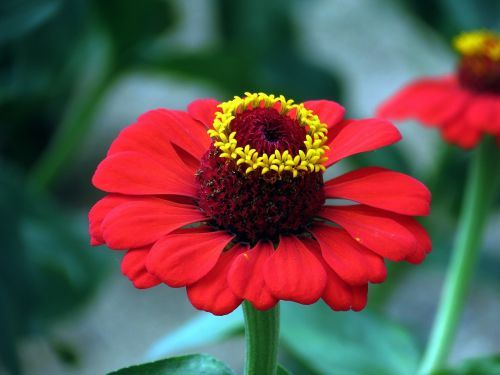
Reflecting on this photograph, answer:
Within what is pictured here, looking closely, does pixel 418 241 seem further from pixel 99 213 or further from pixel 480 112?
pixel 480 112

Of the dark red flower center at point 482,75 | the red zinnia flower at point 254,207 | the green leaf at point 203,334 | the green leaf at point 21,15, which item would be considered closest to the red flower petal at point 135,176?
the red zinnia flower at point 254,207

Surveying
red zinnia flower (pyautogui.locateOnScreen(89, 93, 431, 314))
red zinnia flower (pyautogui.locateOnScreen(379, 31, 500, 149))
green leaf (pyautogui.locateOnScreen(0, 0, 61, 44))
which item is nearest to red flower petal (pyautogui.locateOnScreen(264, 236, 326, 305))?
red zinnia flower (pyautogui.locateOnScreen(89, 93, 431, 314))

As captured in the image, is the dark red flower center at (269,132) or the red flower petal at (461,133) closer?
the dark red flower center at (269,132)

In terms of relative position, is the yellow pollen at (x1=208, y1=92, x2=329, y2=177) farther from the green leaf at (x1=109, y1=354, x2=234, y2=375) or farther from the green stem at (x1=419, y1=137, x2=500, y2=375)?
the green stem at (x1=419, y1=137, x2=500, y2=375)

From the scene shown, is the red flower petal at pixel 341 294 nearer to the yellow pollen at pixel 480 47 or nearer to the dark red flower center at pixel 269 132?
the dark red flower center at pixel 269 132

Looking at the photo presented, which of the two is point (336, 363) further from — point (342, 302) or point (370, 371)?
point (342, 302)

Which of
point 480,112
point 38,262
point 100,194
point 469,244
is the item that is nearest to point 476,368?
point 469,244
